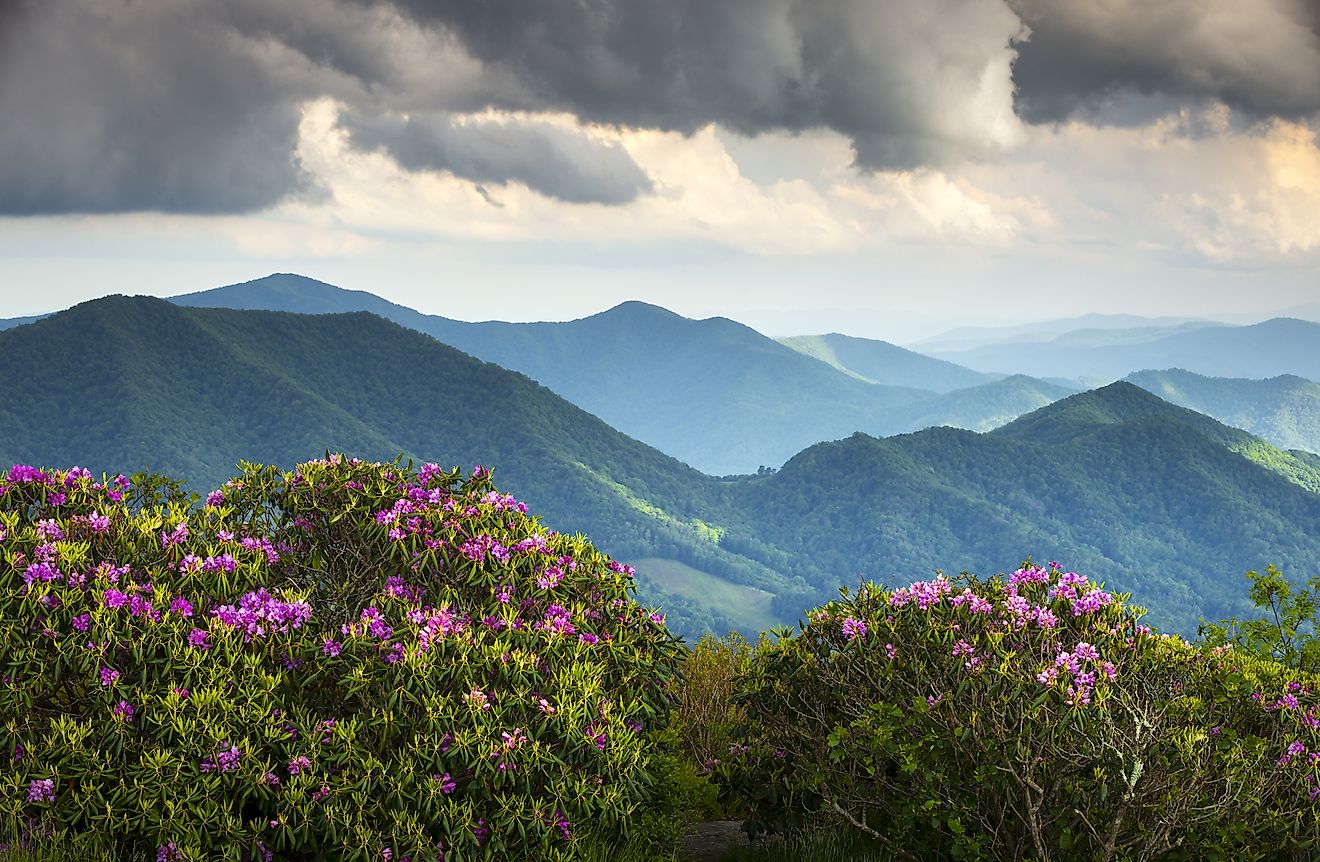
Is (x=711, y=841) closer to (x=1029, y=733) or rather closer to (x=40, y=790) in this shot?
(x=1029, y=733)

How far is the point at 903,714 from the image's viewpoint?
702cm

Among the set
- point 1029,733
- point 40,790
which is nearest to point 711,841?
point 1029,733

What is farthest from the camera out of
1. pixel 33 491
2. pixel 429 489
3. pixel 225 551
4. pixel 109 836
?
pixel 429 489

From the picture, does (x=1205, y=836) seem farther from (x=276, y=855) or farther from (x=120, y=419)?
(x=120, y=419)

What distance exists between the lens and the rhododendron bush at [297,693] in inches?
233

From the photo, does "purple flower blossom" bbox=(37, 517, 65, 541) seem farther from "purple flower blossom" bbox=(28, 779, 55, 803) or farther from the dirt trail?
the dirt trail

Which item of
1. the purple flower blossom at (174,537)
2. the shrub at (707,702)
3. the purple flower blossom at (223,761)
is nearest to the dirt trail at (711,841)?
Result: the shrub at (707,702)

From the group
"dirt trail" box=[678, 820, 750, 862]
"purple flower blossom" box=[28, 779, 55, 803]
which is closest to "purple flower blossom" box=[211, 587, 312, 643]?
"purple flower blossom" box=[28, 779, 55, 803]

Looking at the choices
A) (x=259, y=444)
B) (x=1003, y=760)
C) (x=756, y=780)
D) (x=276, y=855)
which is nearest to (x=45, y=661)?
(x=276, y=855)

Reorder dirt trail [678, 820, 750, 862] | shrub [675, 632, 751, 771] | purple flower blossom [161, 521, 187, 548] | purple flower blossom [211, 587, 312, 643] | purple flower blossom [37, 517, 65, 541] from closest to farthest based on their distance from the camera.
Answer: purple flower blossom [211, 587, 312, 643]
purple flower blossom [37, 517, 65, 541]
purple flower blossom [161, 521, 187, 548]
dirt trail [678, 820, 750, 862]
shrub [675, 632, 751, 771]

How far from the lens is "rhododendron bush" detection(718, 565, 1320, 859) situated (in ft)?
21.5

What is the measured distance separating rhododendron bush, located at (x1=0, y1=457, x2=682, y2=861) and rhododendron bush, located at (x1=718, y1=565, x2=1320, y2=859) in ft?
4.92

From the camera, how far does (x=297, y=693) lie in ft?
21.3

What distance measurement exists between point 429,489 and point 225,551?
5.41ft
